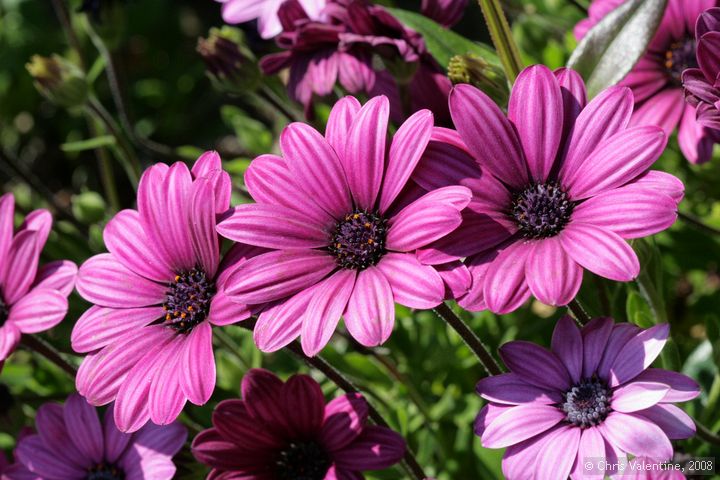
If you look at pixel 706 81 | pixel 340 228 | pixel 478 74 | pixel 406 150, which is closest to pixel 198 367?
pixel 340 228

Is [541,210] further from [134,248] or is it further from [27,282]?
[27,282]

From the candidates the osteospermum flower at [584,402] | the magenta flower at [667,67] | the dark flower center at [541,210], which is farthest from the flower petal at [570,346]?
the magenta flower at [667,67]

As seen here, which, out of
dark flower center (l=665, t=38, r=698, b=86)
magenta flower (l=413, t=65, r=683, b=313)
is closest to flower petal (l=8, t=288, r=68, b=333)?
magenta flower (l=413, t=65, r=683, b=313)

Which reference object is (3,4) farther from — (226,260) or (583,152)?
(583,152)

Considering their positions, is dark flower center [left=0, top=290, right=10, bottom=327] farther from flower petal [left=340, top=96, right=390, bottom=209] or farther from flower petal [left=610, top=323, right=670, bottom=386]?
flower petal [left=610, top=323, right=670, bottom=386]

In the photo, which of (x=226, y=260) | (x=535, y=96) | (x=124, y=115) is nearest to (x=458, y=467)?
(x=226, y=260)

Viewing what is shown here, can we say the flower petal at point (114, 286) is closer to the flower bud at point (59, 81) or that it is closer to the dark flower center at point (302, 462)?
the dark flower center at point (302, 462)
